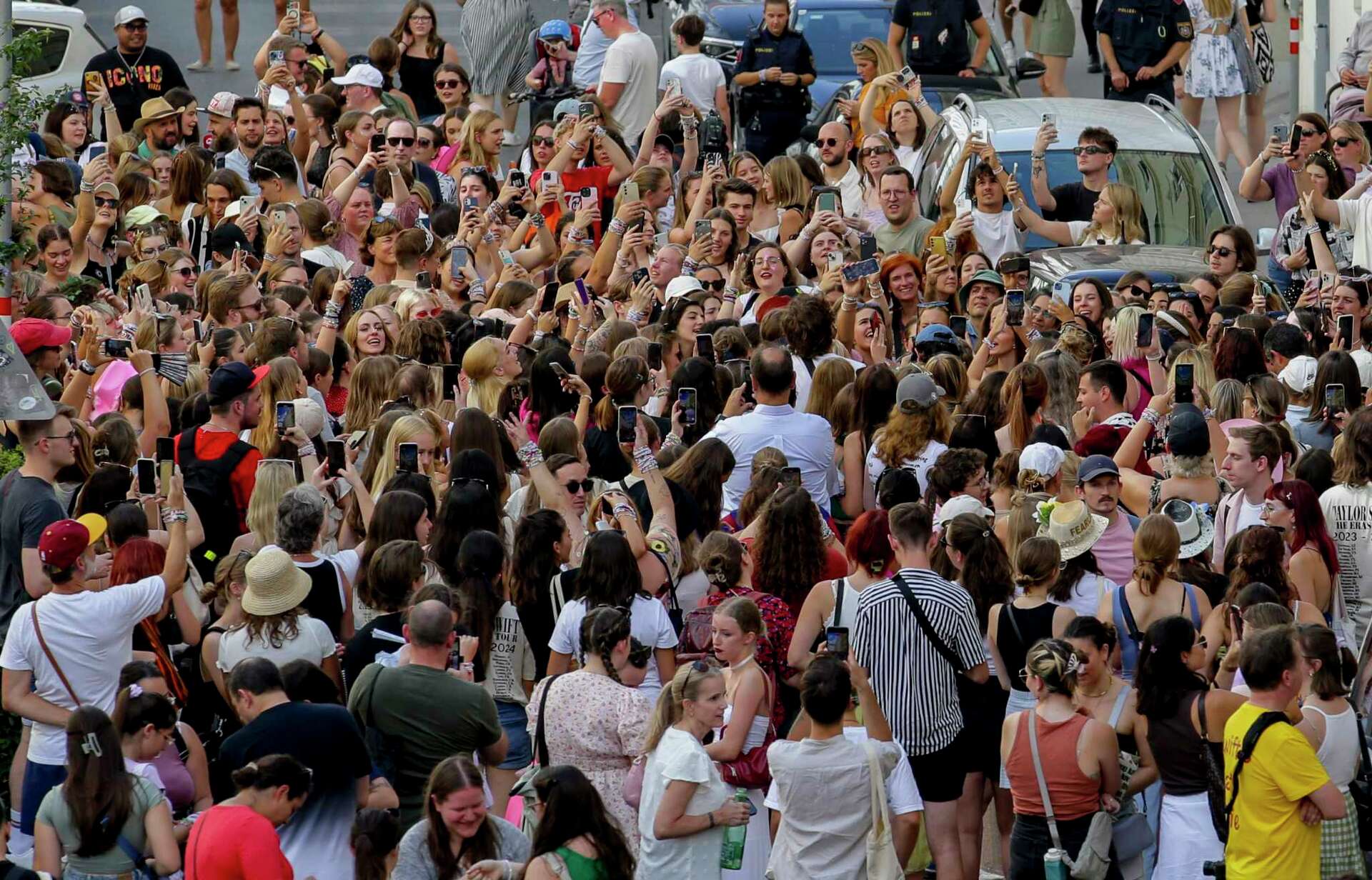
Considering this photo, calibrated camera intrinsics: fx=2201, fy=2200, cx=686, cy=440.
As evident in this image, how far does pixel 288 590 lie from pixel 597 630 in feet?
4.24

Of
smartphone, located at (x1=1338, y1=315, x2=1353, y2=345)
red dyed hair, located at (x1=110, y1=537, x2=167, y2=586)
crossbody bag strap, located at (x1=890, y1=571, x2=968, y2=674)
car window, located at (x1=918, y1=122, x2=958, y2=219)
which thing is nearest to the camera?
crossbody bag strap, located at (x1=890, y1=571, x2=968, y2=674)

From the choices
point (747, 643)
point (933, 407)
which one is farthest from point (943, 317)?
point (747, 643)

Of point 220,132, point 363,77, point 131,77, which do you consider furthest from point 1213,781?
point 131,77

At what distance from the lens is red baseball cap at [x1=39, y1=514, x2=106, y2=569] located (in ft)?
26.0

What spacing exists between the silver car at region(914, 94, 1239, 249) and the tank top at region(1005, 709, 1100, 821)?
303 inches

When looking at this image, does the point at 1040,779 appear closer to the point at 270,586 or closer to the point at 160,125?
the point at 270,586

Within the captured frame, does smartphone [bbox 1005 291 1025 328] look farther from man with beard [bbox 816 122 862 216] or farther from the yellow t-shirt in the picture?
the yellow t-shirt

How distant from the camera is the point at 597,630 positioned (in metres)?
7.41

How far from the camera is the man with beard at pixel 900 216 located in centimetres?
1429

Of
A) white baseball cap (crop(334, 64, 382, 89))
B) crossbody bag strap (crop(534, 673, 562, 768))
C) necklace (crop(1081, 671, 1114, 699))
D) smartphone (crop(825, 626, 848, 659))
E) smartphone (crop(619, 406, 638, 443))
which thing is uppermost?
white baseball cap (crop(334, 64, 382, 89))

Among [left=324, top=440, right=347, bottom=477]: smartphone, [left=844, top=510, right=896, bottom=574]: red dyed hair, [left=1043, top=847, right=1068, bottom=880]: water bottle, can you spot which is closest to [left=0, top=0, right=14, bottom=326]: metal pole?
[left=324, top=440, right=347, bottom=477]: smartphone

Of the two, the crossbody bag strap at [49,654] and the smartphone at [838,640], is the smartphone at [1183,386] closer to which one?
the smartphone at [838,640]

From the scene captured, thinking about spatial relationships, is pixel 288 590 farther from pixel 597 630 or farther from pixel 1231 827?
pixel 1231 827

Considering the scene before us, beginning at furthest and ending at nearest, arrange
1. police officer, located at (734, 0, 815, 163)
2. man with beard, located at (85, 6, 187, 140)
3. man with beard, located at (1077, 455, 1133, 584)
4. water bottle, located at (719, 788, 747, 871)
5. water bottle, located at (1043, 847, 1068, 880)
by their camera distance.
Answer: man with beard, located at (85, 6, 187, 140), police officer, located at (734, 0, 815, 163), man with beard, located at (1077, 455, 1133, 584), water bottle, located at (1043, 847, 1068, 880), water bottle, located at (719, 788, 747, 871)
